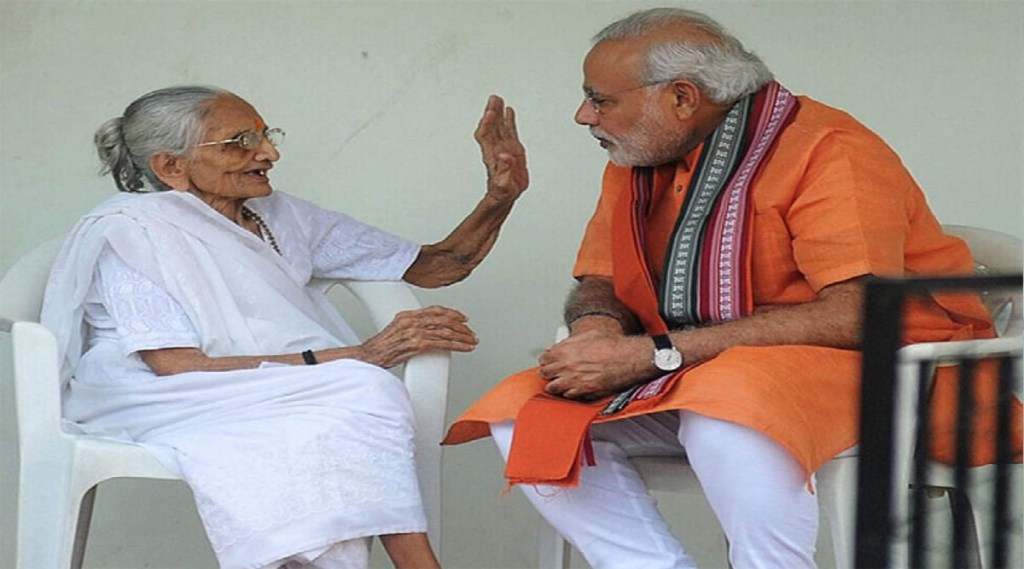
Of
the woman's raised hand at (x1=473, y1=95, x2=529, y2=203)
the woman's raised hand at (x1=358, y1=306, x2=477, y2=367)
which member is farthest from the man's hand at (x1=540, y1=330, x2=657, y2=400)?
the woman's raised hand at (x1=473, y1=95, x2=529, y2=203)

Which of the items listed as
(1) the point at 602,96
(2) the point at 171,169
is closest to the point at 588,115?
(1) the point at 602,96

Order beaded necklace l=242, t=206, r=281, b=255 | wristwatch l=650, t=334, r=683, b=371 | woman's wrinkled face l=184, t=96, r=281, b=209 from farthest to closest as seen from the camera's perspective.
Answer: beaded necklace l=242, t=206, r=281, b=255
woman's wrinkled face l=184, t=96, r=281, b=209
wristwatch l=650, t=334, r=683, b=371

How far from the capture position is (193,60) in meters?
4.66

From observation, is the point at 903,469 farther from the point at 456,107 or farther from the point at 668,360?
the point at 456,107

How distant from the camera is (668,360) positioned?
333cm

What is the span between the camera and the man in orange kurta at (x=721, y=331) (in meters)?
3.14

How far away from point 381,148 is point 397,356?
107 cm

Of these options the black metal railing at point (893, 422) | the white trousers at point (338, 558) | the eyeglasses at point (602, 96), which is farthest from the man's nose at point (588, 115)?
the black metal railing at point (893, 422)

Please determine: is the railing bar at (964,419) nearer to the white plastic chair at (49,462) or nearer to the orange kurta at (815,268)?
the orange kurta at (815,268)

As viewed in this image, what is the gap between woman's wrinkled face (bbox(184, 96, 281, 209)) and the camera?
3.95 m

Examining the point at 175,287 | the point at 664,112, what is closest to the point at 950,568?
the point at 664,112

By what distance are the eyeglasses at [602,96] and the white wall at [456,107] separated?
3.26 feet

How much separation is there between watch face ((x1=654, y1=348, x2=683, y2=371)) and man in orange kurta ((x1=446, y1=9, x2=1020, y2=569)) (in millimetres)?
11

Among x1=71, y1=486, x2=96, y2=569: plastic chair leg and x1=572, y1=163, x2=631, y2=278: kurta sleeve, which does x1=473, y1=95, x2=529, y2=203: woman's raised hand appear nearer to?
x1=572, y1=163, x2=631, y2=278: kurta sleeve
